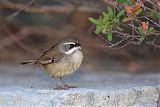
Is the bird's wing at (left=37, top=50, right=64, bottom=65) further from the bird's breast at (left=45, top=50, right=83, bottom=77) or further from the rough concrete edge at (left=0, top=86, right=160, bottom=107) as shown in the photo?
the rough concrete edge at (left=0, top=86, right=160, bottom=107)

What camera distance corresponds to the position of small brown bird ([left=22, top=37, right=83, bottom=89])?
22.7 ft

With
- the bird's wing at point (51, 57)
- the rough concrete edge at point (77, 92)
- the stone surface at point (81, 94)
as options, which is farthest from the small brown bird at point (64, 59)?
the rough concrete edge at point (77, 92)

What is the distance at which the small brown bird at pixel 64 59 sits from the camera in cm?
691

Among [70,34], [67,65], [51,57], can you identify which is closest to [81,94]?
[67,65]

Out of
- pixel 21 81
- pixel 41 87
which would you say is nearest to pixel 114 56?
pixel 21 81

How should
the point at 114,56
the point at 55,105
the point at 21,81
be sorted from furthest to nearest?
the point at 114,56, the point at 21,81, the point at 55,105

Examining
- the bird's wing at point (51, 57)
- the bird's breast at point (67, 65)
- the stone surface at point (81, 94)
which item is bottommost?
the stone surface at point (81, 94)

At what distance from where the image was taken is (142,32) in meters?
6.20

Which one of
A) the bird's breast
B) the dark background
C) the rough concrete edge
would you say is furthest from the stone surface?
the dark background

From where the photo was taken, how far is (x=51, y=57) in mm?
7152

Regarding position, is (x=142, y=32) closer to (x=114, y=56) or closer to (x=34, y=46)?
(x=114, y=56)

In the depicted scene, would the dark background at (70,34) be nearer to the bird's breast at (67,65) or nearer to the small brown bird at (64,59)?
the small brown bird at (64,59)

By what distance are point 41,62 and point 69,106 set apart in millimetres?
1200

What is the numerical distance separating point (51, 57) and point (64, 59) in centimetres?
23
